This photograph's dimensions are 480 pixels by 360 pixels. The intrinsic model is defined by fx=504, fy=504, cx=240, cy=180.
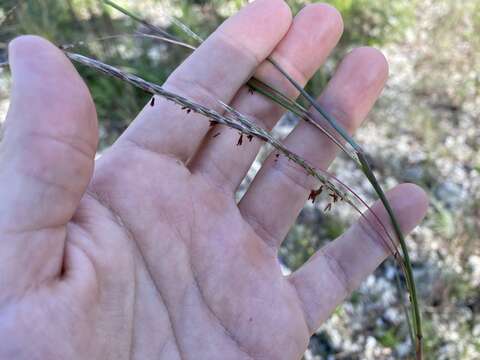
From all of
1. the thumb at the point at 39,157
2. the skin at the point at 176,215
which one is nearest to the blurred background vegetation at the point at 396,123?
the skin at the point at 176,215

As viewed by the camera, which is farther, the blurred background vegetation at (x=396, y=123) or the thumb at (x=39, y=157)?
the blurred background vegetation at (x=396, y=123)

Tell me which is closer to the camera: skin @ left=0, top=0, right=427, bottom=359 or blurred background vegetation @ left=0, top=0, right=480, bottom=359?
skin @ left=0, top=0, right=427, bottom=359

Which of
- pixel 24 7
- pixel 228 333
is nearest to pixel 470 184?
pixel 228 333

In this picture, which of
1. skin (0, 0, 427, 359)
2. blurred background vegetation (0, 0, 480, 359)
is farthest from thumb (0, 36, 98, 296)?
blurred background vegetation (0, 0, 480, 359)

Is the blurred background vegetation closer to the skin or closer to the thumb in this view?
the skin

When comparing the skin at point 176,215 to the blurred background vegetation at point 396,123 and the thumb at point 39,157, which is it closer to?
the thumb at point 39,157

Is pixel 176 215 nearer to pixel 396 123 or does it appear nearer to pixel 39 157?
pixel 39 157

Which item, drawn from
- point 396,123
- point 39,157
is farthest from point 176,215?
point 396,123
